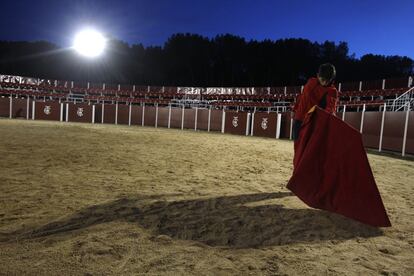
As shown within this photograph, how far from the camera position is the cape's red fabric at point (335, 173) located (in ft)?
9.94

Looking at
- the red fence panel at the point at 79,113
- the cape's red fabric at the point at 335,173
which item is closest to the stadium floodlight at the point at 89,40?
the red fence panel at the point at 79,113

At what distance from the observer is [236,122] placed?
19.4 m

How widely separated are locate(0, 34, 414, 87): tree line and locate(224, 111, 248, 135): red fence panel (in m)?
21.4

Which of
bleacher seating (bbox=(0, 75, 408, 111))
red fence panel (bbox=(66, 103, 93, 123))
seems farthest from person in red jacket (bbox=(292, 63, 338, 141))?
red fence panel (bbox=(66, 103, 93, 123))

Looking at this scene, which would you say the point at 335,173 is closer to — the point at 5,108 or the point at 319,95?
the point at 319,95

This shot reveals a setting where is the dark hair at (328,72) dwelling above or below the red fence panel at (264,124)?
above

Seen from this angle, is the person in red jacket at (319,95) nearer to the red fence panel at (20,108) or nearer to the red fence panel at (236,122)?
the red fence panel at (236,122)

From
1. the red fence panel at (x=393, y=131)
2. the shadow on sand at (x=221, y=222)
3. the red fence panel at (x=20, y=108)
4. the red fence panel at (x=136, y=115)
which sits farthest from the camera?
the red fence panel at (x=136, y=115)

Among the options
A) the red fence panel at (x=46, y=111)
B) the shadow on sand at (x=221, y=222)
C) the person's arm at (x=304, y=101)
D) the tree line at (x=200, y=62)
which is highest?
the tree line at (x=200, y=62)

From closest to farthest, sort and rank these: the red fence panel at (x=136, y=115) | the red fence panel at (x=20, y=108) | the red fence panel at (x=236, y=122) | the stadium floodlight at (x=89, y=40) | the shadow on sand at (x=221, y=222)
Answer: the shadow on sand at (x=221, y=222) → the red fence panel at (x=236, y=122) → the red fence panel at (x=20, y=108) → the red fence panel at (x=136, y=115) → the stadium floodlight at (x=89, y=40)

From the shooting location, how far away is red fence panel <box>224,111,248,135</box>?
62.4ft

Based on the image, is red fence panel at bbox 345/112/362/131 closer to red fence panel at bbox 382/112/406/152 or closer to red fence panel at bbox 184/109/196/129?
red fence panel at bbox 382/112/406/152

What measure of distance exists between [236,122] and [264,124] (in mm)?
1919

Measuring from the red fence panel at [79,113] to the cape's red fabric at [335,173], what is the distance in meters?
21.8
